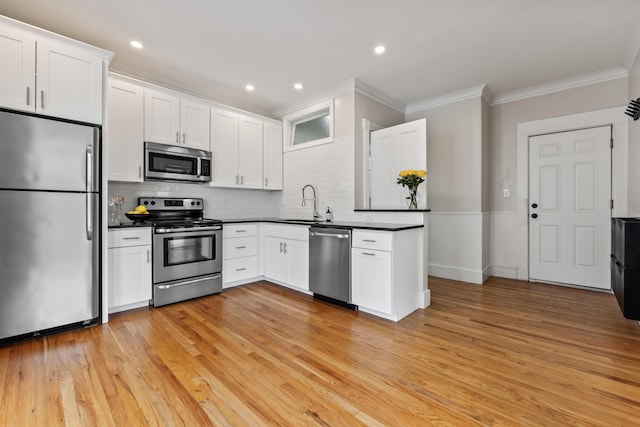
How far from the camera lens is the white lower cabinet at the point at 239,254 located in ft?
12.3

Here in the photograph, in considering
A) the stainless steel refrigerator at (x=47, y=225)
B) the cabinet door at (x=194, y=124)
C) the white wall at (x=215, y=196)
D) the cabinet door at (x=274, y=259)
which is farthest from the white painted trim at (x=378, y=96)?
the stainless steel refrigerator at (x=47, y=225)

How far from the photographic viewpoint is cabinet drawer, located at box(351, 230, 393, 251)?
2.73 m

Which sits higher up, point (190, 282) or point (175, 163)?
point (175, 163)

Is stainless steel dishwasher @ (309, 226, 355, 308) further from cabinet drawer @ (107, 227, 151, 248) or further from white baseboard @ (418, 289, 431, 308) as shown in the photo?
cabinet drawer @ (107, 227, 151, 248)

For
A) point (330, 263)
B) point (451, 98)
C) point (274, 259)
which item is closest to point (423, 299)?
point (330, 263)

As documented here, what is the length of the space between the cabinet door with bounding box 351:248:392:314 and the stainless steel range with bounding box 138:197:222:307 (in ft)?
5.66

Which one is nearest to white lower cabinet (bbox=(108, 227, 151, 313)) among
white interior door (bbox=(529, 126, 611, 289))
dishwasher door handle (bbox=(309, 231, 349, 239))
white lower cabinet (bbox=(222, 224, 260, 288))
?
white lower cabinet (bbox=(222, 224, 260, 288))

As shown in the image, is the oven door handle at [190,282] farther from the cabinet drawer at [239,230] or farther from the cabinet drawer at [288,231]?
the cabinet drawer at [288,231]

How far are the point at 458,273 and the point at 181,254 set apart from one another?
3.74 meters

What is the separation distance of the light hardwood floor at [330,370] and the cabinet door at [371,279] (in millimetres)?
165

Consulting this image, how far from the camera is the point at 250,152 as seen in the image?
4.39 meters

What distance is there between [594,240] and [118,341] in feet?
17.4

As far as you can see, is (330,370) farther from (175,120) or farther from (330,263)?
(175,120)

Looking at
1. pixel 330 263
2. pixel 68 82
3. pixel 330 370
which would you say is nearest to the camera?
pixel 330 370
